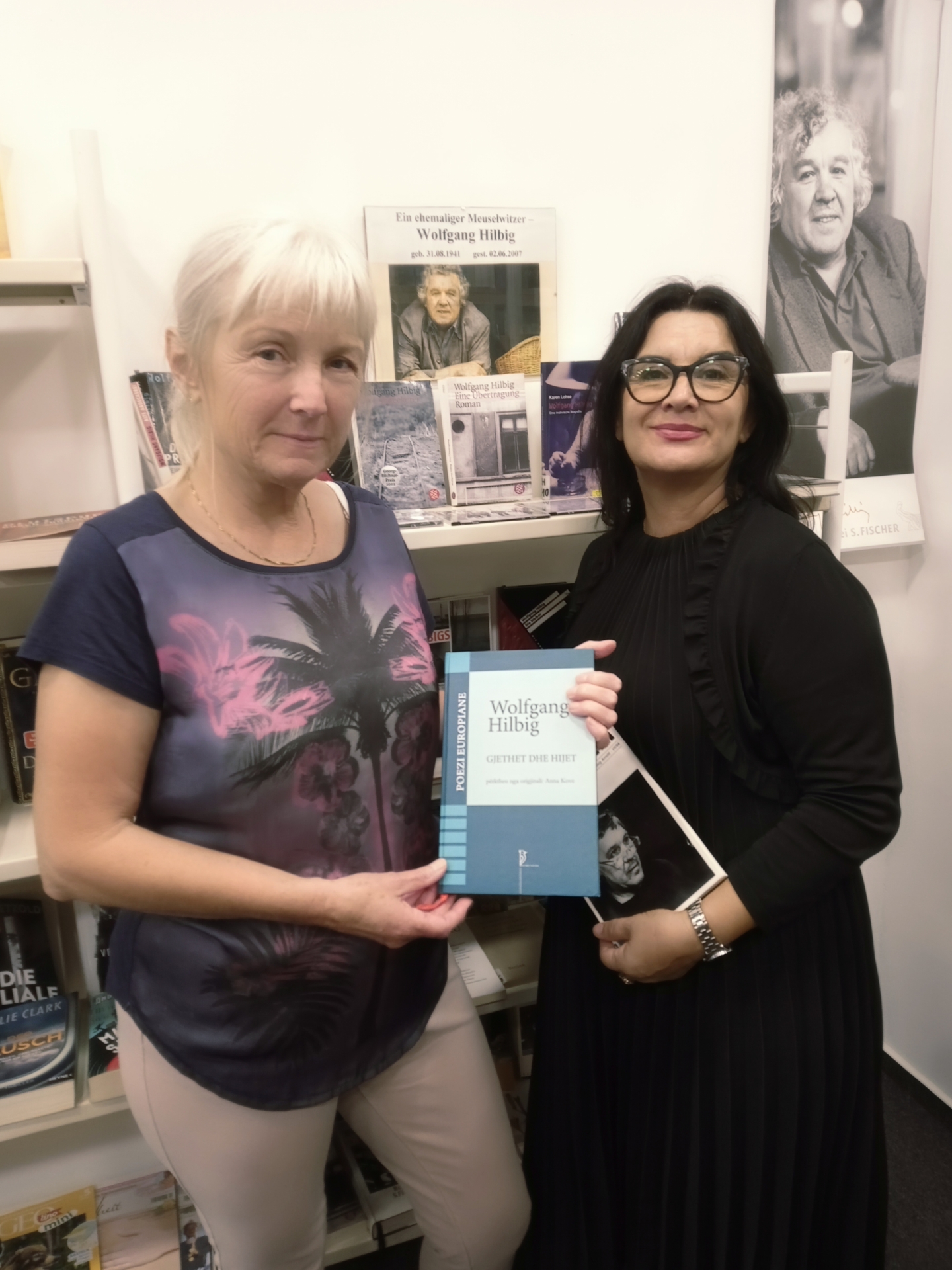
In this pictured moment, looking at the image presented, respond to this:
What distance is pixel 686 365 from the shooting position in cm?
118

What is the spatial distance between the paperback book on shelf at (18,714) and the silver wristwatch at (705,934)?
111cm

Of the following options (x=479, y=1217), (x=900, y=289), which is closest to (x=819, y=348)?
(x=900, y=289)

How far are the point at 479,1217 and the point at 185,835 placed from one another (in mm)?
773

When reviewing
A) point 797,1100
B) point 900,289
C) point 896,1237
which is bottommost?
point 896,1237

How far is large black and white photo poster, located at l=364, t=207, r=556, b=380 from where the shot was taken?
4.99 ft

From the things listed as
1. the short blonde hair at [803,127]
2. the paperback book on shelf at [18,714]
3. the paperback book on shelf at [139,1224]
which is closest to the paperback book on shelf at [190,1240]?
the paperback book on shelf at [139,1224]

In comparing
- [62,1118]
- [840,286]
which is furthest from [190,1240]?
[840,286]

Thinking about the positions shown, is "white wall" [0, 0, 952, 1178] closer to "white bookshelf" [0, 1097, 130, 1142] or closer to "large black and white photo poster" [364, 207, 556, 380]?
"large black and white photo poster" [364, 207, 556, 380]

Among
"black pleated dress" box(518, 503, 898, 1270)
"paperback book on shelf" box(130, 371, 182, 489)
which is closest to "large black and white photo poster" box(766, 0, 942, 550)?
"black pleated dress" box(518, 503, 898, 1270)

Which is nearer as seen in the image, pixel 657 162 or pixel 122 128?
pixel 122 128

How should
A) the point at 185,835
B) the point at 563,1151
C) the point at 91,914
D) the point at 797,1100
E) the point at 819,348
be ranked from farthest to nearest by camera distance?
the point at 819,348 < the point at 91,914 < the point at 563,1151 < the point at 797,1100 < the point at 185,835

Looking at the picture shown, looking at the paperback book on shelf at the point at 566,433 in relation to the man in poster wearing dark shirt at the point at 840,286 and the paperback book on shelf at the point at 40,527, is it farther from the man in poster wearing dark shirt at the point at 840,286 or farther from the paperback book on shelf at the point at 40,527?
the paperback book on shelf at the point at 40,527

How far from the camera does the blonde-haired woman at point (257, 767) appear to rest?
2.86ft

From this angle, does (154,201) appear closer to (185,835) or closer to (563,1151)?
(185,835)
